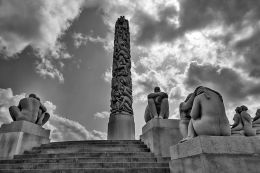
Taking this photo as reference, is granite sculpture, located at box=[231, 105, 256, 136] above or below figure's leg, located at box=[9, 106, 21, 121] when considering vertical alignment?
below

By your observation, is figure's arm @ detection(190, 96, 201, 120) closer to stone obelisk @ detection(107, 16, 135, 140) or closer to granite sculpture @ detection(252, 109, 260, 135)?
granite sculpture @ detection(252, 109, 260, 135)

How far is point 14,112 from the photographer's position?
9430mm

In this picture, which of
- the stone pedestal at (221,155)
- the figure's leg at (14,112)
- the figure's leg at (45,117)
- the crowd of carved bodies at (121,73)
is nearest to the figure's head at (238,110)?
the stone pedestal at (221,155)

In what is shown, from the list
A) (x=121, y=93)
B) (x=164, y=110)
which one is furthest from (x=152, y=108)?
(x=121, y=93)

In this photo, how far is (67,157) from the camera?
271 inches

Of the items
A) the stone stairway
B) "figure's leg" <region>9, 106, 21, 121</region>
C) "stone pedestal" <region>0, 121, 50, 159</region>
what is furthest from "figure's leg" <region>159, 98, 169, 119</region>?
"figure's leg" <region>9, 106, 21, 121</region>

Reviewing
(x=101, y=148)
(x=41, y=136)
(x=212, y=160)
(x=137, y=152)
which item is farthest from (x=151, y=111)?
(x=41, y=136)

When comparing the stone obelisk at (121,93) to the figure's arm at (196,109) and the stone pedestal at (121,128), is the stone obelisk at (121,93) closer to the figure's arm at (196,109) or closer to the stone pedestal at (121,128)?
the stone pedestal at (121,128)

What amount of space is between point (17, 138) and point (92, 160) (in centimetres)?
435

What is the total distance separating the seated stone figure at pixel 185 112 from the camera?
5.66 m

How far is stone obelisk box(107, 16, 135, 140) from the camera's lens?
1381 centimetres

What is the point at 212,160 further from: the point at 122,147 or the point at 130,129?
the point at 130,129

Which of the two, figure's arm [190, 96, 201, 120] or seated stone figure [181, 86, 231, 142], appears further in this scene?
figure's arm [190, 96, 201, 120]

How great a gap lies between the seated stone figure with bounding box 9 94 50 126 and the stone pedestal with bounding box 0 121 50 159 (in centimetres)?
30
